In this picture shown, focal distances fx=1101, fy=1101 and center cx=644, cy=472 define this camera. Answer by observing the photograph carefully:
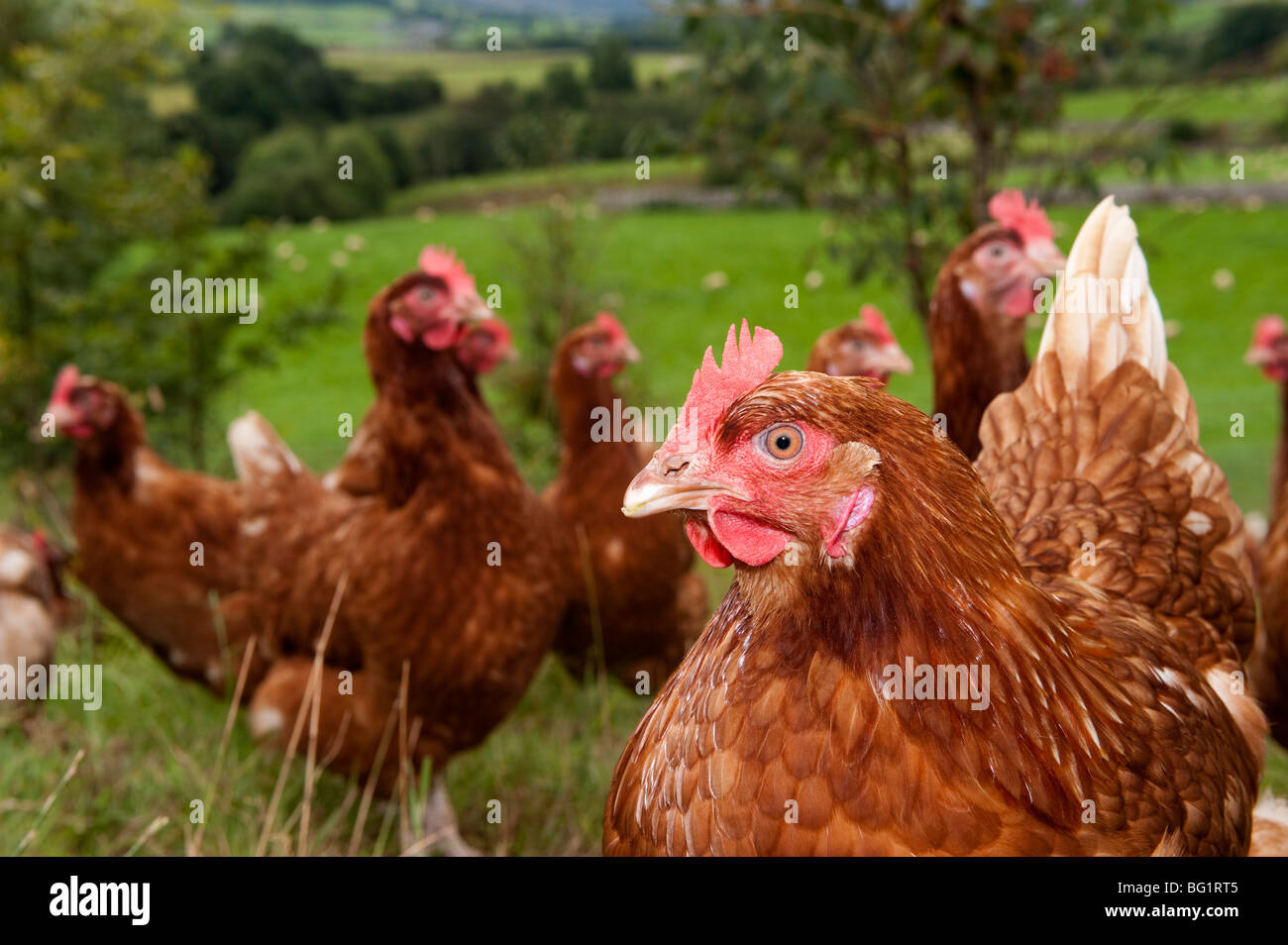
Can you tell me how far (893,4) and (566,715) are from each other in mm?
2650

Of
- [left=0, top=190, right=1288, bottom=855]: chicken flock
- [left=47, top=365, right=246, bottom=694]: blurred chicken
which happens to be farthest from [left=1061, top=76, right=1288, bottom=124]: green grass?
[left=47, top=365, right=246, bottom=694]: blurred chicken

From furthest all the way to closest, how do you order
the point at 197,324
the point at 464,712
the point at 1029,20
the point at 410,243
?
the point at 410,243 < the point at 197,324 < the point at 1029,20 < the point at 464,712

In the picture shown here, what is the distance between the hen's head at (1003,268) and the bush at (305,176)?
464 centimetres

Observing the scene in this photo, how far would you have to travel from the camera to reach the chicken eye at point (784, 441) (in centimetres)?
121

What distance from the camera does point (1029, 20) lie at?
3236 millimetres

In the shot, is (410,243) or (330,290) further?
(410,243)

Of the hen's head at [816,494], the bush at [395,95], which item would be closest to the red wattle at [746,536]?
the hen's head at [816,494]

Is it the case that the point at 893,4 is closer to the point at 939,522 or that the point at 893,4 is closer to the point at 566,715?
the point at 566,715

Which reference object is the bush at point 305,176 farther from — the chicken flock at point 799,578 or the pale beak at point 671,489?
the pale beak at point 671,489

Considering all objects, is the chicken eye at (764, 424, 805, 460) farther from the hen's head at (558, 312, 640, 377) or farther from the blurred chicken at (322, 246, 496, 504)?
the hen's head at (558, 312, 640, 377)

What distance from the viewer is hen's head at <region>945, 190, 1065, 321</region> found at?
99.2 inches

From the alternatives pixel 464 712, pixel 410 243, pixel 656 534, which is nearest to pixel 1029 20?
pixel 656 534

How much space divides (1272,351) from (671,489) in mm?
4144

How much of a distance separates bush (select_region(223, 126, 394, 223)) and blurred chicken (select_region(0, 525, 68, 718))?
3.43 meters
